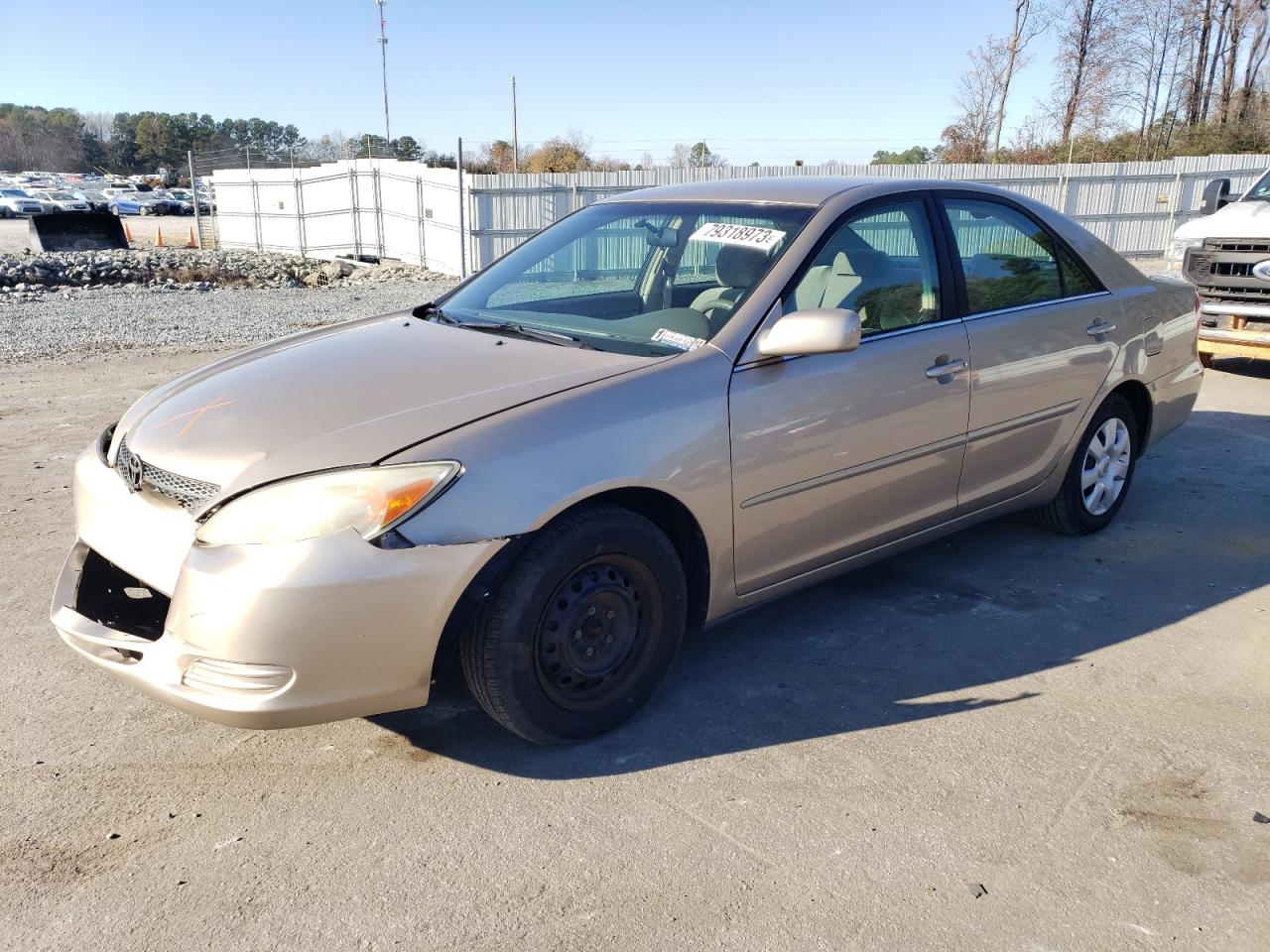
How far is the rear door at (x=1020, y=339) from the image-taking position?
4.25 m

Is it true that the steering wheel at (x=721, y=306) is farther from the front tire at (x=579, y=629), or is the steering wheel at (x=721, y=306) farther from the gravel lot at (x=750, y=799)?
the gravel lot at (x=750, y=799)

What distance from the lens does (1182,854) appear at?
2764mm

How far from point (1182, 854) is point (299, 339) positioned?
3373 mm

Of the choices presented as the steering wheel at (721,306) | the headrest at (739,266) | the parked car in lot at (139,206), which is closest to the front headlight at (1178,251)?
the headrest at (739,266)

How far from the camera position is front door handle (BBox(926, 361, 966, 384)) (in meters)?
3.95

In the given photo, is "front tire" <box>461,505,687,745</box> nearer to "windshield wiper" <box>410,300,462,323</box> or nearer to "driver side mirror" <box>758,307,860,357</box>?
"driver side mirror" <box>758,307,860,357</box>

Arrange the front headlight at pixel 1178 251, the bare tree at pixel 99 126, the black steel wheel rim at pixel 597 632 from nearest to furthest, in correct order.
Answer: the black steel wheel rim at pixel 597 632, the front headlight at pixel 1178 251, the bare tree at pixel 99 126

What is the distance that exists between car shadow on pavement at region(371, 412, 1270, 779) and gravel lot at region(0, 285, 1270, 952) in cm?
1

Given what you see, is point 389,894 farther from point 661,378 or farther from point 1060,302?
point 1060,302

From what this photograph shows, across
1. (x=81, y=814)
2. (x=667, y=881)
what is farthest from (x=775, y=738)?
(x=81, y=814)

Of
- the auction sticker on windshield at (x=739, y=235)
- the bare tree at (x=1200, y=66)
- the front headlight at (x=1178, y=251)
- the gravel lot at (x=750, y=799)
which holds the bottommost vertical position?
the gravel lot at (x=750, y=799)

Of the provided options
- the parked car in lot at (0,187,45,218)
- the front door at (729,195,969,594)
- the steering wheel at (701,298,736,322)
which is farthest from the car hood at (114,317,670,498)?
the parked car in lot at (0,187,45,218)

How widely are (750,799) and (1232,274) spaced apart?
805 centimetres

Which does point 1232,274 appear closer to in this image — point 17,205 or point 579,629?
point 579,629
